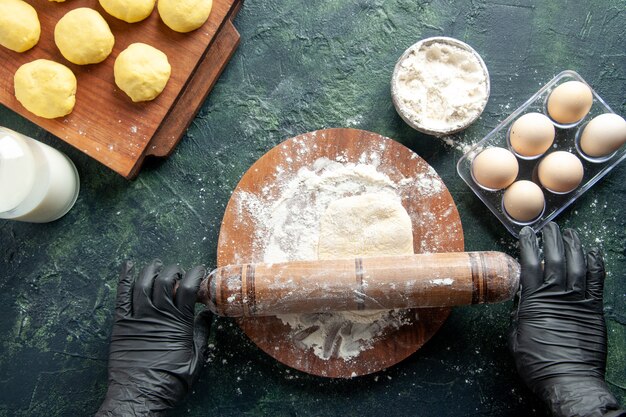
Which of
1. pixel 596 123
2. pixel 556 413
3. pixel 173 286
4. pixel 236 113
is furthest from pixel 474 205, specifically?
pixel 173 286

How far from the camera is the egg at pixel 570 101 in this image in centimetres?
247

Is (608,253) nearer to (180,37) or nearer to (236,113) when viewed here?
(236,113)

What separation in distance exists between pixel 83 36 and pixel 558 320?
7.30 ft

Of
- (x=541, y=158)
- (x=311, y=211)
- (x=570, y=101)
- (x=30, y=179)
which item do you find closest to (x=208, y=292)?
(x=311, y=211)

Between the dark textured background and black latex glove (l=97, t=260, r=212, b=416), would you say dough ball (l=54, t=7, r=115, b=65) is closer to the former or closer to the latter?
the dark textured background

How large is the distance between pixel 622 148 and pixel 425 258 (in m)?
1.02

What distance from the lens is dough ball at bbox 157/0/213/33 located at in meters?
2.48

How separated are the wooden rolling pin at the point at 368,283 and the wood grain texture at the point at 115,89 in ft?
2.43

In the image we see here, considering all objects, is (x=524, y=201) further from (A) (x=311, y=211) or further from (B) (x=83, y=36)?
(B) (x=83, y=36)

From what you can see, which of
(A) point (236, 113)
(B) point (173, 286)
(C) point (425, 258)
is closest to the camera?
(C) point (425, 258)

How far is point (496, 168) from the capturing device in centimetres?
246

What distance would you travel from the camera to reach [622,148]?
2551 mm

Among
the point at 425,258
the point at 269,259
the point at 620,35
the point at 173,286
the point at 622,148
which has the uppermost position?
the point at 620,35

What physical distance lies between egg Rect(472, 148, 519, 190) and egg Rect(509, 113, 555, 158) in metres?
0.06
